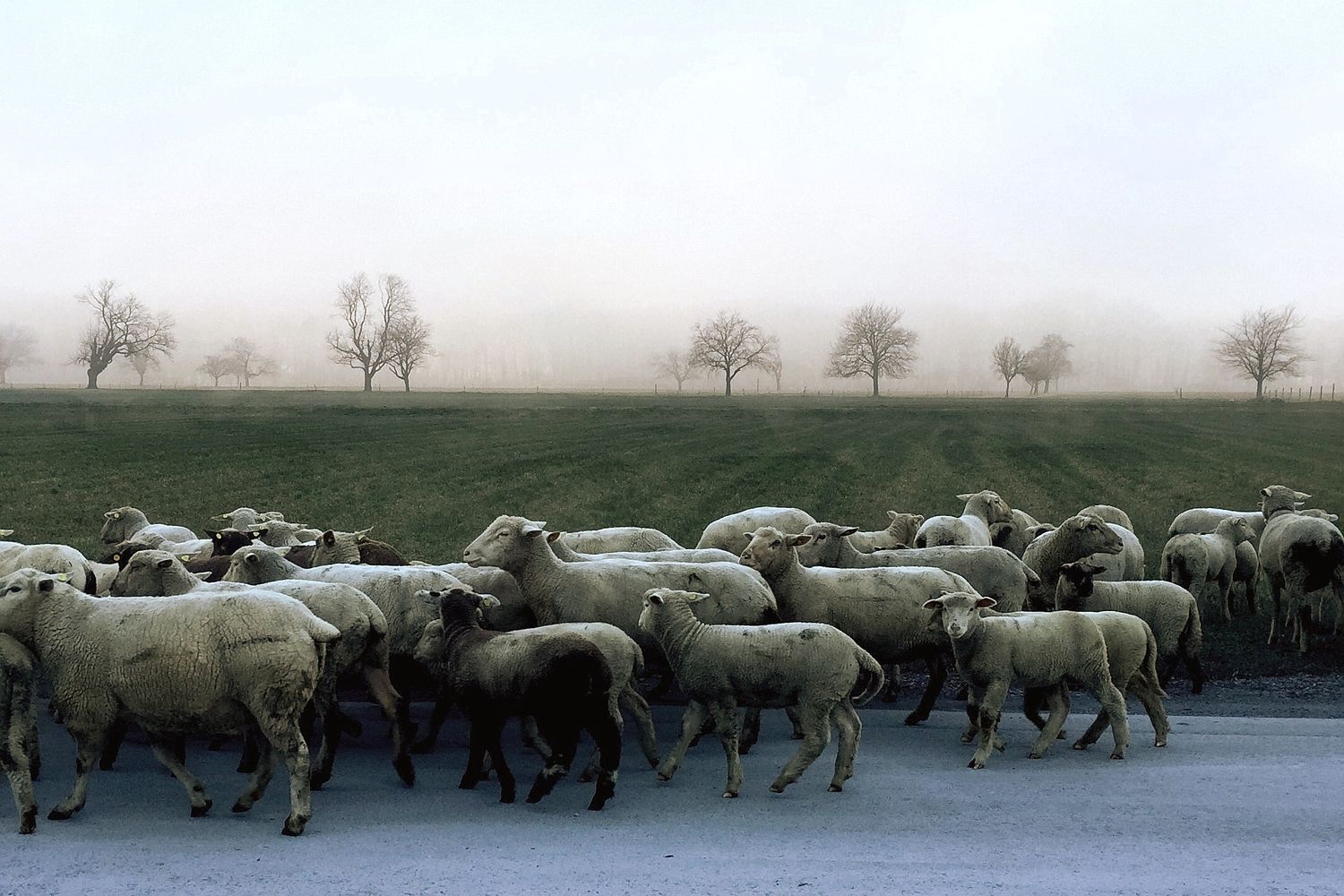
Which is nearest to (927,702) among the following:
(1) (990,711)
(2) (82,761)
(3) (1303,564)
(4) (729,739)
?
(1) (990,711)

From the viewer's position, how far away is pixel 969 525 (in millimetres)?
14953

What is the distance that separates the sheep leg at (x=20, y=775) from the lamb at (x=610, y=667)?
8.85 feet

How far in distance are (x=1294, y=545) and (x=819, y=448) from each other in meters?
29.7

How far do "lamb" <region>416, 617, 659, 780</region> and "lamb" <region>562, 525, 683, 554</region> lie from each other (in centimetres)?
422

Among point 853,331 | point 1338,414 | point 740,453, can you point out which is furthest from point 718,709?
point 853,331

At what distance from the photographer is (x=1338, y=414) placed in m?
61.6

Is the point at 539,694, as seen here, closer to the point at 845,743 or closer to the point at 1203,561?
the point at 845,743

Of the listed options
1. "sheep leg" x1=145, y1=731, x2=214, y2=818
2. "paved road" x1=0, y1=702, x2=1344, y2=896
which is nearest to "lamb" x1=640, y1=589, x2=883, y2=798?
→ "paved road" x1=0, y1=702, x2=1344, y2=896

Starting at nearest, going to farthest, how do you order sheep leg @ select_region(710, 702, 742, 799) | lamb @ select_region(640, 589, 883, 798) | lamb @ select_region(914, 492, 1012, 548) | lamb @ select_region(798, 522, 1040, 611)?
1. sheep leg @ select_region(710, 702, 742, 799)
2. lamb @ select_region(640, 589, 883, 798)
3. lamb @ select_region(798, 522, 1040, 611)
4. lamb @ select_region(914, 492, 1012, 548)

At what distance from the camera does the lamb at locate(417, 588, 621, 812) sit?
23.9 feet

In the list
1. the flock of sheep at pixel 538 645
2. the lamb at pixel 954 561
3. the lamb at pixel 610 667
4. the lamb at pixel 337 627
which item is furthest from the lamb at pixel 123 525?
the lamb at pixel 954 561

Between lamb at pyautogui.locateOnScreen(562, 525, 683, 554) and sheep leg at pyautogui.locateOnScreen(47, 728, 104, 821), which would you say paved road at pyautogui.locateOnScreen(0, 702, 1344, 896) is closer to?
sheep leg at pyautogui.locateOnScreen(47, 728, 104, 821)

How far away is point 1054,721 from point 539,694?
14.7ft

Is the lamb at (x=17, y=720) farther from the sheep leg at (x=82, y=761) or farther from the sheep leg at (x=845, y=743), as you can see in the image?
the sheep leg at (x=845, y=743)
